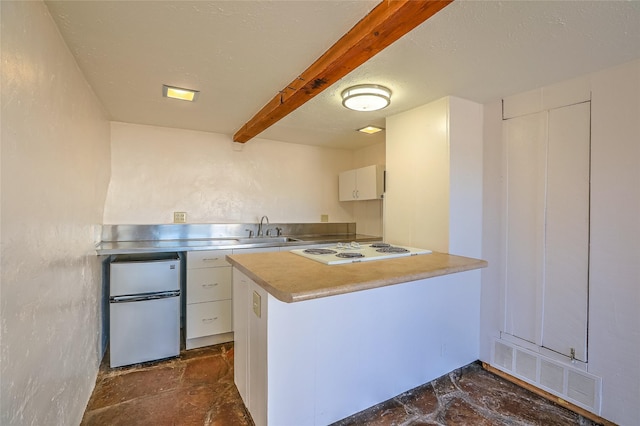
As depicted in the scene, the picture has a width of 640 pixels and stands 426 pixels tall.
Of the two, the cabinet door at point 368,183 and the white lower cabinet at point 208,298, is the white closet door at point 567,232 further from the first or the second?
the white lower cabinet at point 208,298

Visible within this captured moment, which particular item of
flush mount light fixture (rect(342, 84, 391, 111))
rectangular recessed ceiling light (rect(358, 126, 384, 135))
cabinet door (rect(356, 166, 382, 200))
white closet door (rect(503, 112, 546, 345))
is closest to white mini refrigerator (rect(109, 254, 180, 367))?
flush mount light fixture (rect(342, 84, 391, 111))

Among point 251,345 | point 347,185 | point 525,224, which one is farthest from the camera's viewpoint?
point 347,185

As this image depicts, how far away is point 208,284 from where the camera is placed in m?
2.62

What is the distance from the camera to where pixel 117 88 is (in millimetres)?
2045

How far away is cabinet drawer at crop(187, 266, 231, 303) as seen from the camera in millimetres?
2568

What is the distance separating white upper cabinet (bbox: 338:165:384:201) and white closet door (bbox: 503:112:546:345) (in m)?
1.23

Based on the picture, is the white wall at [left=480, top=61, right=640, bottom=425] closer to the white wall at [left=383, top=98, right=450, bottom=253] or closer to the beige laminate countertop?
the beige laminate countertop

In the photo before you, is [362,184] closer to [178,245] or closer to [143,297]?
[178,245]

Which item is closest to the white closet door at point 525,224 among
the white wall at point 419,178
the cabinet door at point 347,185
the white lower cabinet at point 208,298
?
the white wall at point 419,178

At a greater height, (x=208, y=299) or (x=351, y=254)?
(x=351, y=254)

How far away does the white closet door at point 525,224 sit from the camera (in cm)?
205

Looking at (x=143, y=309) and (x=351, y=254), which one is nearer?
(x=351, y=254)

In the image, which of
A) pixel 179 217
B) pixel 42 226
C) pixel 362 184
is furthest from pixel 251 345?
pixel 362 184

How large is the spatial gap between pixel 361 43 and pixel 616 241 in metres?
1.87
